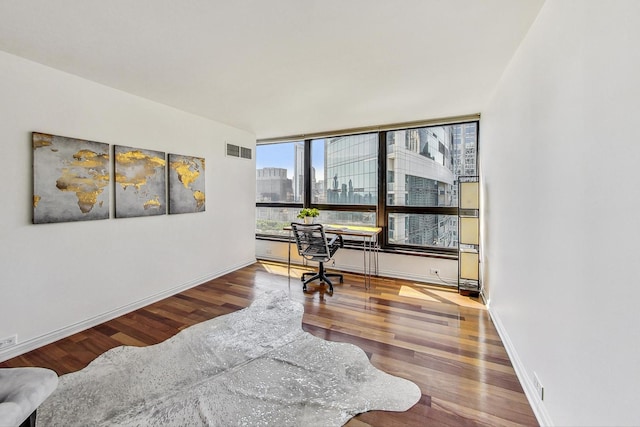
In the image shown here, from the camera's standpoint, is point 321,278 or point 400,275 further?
point 400,275

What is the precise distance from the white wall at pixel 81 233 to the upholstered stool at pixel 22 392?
1497 mm

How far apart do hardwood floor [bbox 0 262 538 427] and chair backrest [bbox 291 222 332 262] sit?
1.61 ft

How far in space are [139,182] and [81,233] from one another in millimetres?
776

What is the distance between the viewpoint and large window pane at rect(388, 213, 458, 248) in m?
4.04

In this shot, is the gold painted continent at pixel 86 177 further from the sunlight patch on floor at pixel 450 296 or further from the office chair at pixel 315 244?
the sunlight patch on floor at pixel 450 296

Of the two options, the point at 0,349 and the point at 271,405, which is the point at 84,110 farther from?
the point at 271,405

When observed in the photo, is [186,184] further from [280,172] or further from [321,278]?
[321,278]

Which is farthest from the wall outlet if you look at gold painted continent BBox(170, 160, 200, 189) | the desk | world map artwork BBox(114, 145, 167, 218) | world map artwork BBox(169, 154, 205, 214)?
the desk

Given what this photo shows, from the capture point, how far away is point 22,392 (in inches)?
44.4

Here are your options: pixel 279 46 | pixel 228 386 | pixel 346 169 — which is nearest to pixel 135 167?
pixel 279 46

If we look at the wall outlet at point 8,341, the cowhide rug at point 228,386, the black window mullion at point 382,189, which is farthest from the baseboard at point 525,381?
the wall outlet at point 8,341

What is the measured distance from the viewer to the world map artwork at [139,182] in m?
2.89

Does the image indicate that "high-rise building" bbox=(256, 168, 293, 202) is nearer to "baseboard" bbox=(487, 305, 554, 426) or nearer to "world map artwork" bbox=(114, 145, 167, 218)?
"world map artwork" bbox=(114, 145, 167, 218)

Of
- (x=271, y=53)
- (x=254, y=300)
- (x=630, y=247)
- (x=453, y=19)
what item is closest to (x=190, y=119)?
(x=271, y=53)
